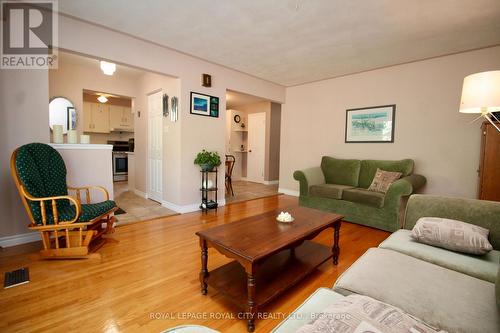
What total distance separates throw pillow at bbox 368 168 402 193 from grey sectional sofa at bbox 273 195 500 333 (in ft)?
5.58

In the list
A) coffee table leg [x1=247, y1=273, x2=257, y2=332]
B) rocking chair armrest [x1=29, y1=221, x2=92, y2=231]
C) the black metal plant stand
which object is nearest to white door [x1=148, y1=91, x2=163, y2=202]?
the black metal plant stand

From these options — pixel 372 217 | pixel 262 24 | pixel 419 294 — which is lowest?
pixel 372 217

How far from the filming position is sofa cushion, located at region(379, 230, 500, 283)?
1.31 metres

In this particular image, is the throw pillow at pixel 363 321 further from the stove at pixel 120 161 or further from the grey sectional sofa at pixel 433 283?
the stove at pixel 120 161

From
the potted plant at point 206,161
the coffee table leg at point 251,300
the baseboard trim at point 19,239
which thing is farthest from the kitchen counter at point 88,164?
the coffee table leg at point 251,300

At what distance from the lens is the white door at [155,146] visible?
4352mm

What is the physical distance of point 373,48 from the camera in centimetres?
331

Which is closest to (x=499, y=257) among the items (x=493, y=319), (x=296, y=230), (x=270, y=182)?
(x=493, y=319)

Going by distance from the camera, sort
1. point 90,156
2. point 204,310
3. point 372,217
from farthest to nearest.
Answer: point 372,217 < point 90,156 < point 204,310

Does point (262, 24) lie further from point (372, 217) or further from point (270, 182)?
point (270, 182)

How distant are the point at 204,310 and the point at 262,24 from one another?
116 inches

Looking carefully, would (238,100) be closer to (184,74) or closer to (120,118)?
(184,74)

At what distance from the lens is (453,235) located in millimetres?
1530

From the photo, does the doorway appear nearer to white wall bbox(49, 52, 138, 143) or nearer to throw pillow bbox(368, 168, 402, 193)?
white wall bbox(49, 52, 138, 143)
